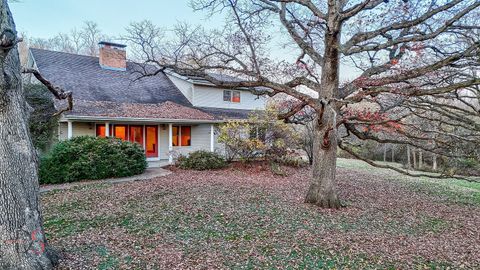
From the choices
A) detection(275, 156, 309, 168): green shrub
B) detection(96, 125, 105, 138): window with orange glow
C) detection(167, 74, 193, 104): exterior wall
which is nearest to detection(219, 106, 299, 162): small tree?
detection(275, 156, 309, 168): green shrub

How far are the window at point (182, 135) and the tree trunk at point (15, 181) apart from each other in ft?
40.7

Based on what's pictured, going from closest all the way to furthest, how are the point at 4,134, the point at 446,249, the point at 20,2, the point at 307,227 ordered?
the point at 4,134 → the point at 20,2 → the point at 446,249 → the point at 307,227

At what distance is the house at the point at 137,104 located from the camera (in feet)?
43.2

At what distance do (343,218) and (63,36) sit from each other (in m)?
33.0

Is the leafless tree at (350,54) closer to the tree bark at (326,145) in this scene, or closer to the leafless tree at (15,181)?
the tree bark at (326,145)

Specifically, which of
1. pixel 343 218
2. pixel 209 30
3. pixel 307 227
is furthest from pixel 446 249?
pixel 209 30

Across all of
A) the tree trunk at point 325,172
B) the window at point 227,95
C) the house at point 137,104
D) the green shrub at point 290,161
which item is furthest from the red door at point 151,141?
the tree trunk at point 325,172

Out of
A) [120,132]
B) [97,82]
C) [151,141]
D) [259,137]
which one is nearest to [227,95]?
[259,137]

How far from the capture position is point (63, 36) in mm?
30281

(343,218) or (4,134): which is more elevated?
(4,134)

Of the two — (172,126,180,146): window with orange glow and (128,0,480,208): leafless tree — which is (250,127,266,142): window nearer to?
(128,0,480,208): leafless tree

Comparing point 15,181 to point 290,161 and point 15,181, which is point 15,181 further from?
point 290,161

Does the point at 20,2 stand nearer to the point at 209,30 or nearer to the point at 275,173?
the point at 209,30

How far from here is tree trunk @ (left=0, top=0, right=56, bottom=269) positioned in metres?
3.52
